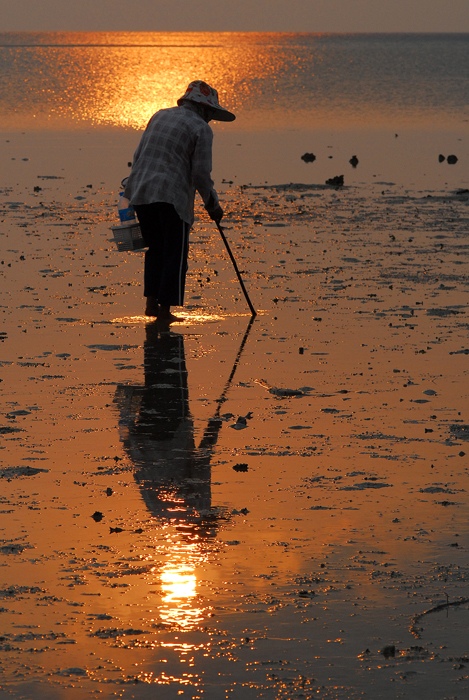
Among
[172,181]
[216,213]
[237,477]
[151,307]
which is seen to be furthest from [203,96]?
[237,477]

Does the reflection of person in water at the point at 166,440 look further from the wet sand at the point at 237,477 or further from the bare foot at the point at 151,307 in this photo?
the bare foot at the point at 151,307

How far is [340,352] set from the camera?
10680 mm

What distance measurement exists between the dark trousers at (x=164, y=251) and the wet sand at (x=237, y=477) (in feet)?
0.93

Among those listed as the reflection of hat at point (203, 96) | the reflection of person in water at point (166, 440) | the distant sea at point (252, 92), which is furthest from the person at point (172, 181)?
the distant sea at point (252, 92)

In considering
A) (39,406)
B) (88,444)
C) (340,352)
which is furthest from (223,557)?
(340,352)

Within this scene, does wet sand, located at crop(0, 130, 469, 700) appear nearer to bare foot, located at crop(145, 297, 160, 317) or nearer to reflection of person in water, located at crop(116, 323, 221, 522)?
reflection of person in water, located at crop(116, 323, 221, 522)

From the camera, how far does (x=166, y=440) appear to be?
8.30 metres

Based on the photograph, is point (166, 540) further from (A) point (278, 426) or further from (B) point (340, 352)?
(B) point (340, 352)

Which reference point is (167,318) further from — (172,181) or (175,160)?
(175,160)

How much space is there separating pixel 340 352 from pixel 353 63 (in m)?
116

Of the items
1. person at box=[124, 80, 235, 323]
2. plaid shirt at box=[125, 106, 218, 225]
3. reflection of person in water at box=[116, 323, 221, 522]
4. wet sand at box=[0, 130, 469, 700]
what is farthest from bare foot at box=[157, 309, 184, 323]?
reflection of person in water at box=[116, 323, 221, 522]

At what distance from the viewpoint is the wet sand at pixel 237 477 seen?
5.41 m

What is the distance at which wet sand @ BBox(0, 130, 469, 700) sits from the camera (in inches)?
213

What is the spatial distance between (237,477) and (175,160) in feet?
15.7
